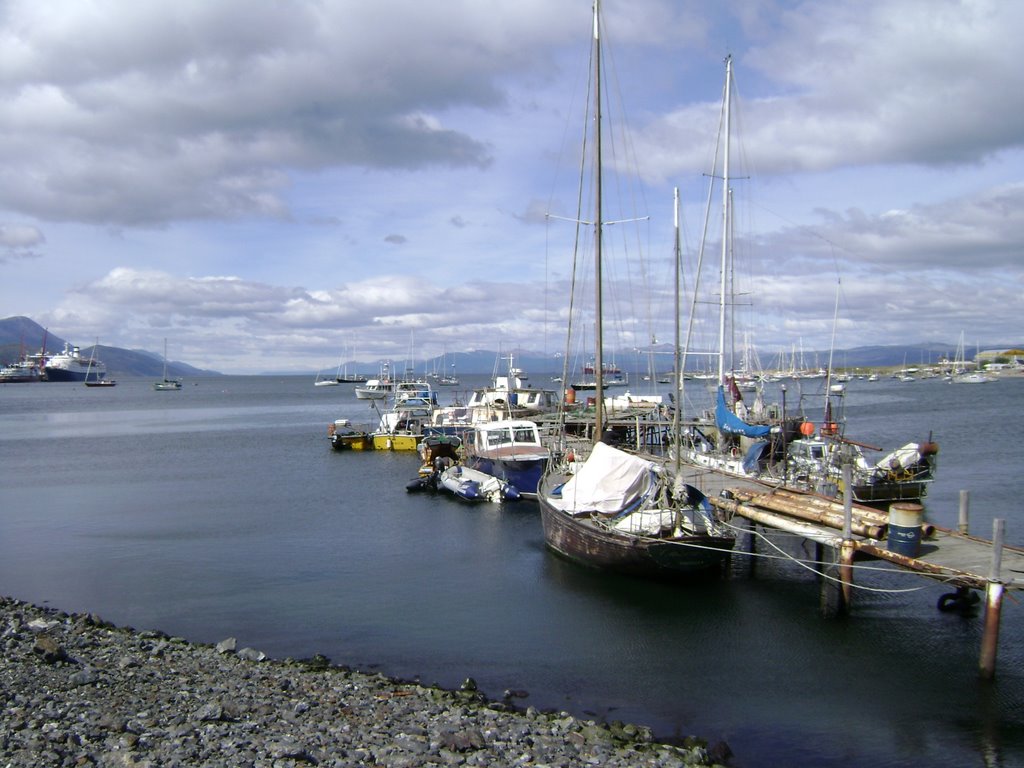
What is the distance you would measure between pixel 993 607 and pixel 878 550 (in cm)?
317

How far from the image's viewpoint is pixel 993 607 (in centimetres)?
1734

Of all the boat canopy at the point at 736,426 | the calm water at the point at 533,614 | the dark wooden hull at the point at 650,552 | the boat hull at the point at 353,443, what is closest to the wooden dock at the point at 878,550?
the calm water at the point at 533,614

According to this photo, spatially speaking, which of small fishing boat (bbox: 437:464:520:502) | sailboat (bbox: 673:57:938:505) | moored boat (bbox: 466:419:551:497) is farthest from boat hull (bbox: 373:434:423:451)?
sailboat (bbox: 673:57:938:505)

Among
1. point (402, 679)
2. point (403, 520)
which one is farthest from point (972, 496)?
point (402, 679)

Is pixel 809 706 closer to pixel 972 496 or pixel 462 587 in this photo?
pixel 462 587

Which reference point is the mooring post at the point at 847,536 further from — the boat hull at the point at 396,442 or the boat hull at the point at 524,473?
the boat hull at the point at 396,442

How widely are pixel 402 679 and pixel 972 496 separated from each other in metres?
33.3

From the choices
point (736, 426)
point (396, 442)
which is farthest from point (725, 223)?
point (396, 442)

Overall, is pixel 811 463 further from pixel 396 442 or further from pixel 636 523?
pixel 396 442

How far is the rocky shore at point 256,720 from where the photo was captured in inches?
517

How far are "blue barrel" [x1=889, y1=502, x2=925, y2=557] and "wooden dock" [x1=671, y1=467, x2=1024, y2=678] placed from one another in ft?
0.18

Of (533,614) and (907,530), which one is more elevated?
(907,530)

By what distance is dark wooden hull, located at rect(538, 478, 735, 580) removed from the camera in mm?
24047

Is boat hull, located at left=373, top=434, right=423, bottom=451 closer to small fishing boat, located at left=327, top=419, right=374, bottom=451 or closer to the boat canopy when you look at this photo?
small fishing boat, located at left=327, top=419, right=374, bottom=451
